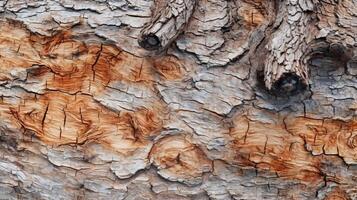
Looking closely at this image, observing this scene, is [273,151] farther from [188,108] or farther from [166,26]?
[166,26]

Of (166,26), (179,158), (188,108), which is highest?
(166,26)

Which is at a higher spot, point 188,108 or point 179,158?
point 188,108

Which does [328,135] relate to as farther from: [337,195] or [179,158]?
[179,158]

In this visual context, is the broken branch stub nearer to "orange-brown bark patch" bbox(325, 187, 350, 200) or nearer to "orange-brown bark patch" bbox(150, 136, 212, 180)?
"orange-brown bark patch" bbox(150, 136, 212, 180)

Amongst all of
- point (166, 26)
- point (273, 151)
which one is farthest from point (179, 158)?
point (166, 26)

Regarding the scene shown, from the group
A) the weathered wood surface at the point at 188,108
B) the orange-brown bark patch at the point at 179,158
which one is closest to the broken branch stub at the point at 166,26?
the weathered wood surface at the point at 188,108

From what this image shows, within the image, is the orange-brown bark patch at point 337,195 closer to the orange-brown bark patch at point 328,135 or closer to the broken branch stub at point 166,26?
the orange-brown bark patch at point 328,135

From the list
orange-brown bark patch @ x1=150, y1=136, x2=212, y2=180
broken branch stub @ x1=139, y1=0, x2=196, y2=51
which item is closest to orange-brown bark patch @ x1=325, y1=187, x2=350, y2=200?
orange-brown bark patch @ x1=150, y1=136, x2=212, y2=180
